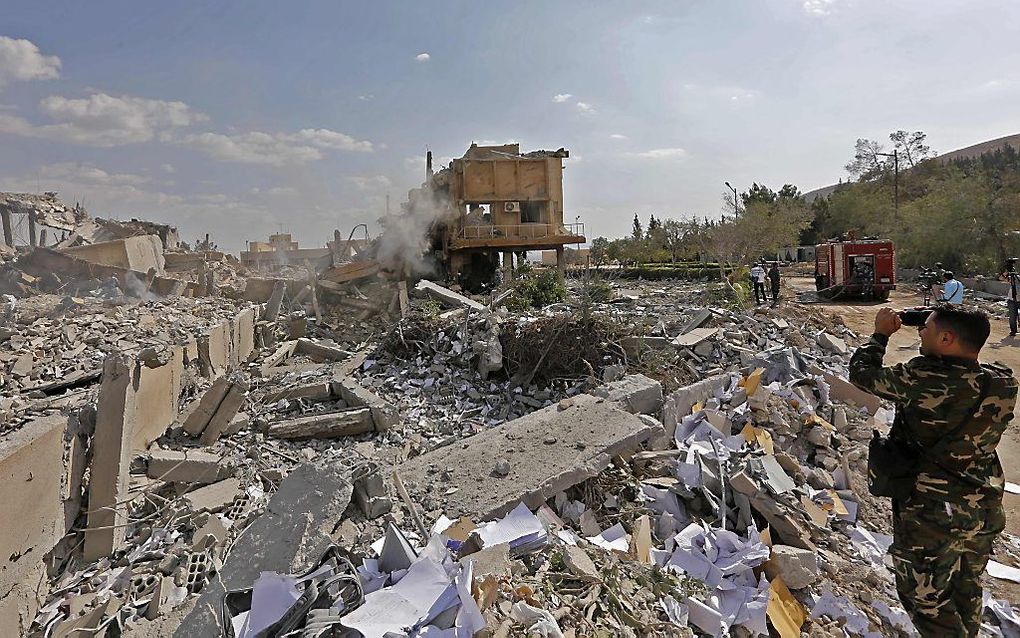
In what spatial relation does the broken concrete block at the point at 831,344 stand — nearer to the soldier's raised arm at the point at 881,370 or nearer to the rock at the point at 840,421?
the rock at the point at 840,421

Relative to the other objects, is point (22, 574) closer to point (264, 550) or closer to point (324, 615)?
point (264, 550)

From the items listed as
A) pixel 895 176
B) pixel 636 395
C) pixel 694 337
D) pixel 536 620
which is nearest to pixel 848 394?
pixel 694 337

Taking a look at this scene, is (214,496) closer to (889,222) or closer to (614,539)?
(614,539)

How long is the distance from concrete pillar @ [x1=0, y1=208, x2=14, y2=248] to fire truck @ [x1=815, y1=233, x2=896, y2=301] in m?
22.6

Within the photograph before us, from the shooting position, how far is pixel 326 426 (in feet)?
20.2

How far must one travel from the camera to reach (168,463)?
4734 millimetres

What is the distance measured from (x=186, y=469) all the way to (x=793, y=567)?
184 inches

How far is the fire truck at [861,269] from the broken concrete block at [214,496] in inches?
619

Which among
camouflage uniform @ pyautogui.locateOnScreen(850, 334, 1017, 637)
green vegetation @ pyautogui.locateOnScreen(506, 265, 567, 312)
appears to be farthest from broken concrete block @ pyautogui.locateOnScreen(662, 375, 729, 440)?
green vegetation @ pyautogui.locateOnScreen(506, 265, 567, 312)

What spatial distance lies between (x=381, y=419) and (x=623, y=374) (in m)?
2.93

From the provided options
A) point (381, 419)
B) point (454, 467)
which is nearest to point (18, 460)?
point (454, 467)

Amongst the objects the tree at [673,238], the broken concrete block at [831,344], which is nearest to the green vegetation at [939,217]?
the tree at [673,238]

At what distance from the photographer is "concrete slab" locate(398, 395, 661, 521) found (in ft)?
11.6

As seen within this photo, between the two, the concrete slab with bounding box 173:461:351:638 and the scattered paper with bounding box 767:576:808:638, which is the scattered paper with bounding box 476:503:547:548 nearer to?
the concrete slab with bounding box 173:461:351:638
